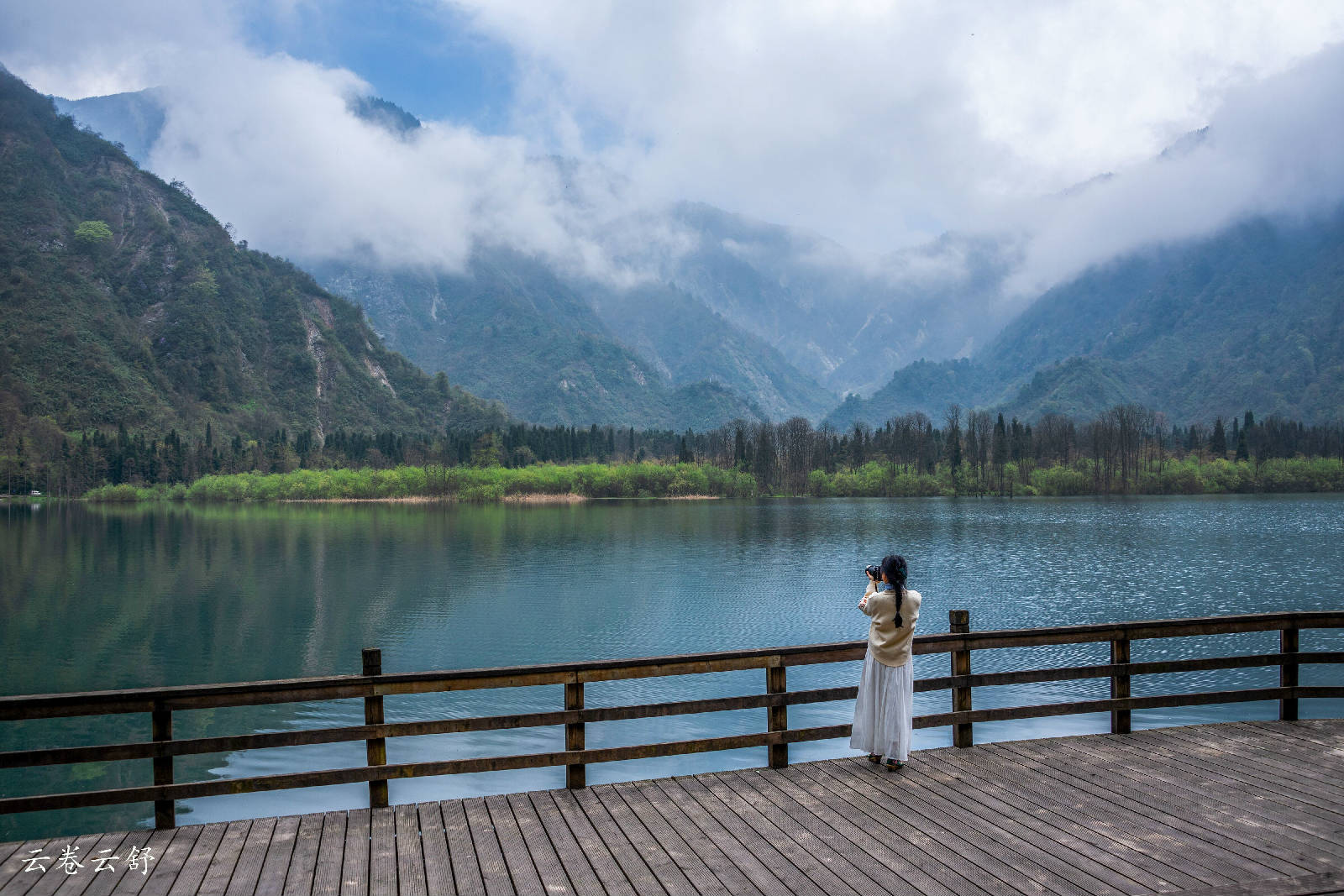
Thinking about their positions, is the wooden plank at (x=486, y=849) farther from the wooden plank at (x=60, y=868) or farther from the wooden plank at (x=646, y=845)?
the wooden plank at (x=60, y=868)

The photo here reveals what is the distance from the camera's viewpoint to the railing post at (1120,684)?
8.67 meters

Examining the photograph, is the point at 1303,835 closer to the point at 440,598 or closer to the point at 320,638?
the point at 320,638

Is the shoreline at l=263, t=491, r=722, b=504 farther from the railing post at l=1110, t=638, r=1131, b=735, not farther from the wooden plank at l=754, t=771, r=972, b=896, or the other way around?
the wooden plank at l=754, t=771, r=972, b=896

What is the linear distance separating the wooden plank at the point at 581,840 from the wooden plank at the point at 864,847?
Result: 1593 mm

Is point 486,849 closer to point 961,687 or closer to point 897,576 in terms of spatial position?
point 897,576

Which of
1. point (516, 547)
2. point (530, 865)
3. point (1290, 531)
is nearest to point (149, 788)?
point (530, 865)

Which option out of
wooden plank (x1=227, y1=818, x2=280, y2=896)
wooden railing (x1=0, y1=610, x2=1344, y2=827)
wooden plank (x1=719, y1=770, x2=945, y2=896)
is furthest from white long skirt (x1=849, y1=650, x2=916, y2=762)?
wooden plank (x1=227, y1=818, x2=280, y2=896)

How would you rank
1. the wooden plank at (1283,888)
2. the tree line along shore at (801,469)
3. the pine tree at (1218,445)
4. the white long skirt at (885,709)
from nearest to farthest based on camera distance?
the wooden plank at (1283,888)
the white long skirt at (885,709)
the tree line along shore at (801,469)
the pine tree at (1218,445)

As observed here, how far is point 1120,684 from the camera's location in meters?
8.83

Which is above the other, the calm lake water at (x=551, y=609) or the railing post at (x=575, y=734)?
the railing post at (x=575, y=734)

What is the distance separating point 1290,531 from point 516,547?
178 feet

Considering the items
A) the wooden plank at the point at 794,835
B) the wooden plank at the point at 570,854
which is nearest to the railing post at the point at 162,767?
the wooden plank at the point at 570,854

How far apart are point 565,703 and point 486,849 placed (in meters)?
1.39

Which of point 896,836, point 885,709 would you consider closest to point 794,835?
point 896,836
